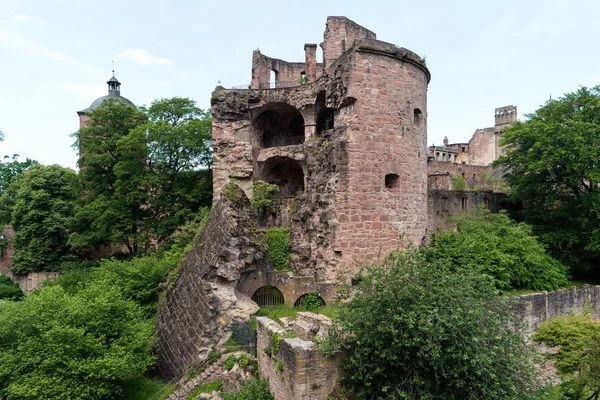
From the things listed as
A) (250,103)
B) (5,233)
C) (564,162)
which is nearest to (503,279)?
(564,162)

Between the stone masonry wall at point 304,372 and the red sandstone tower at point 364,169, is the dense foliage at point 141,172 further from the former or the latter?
the stone masonry wall at point 304,372

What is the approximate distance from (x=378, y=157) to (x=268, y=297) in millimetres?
6765

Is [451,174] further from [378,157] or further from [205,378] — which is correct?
[205,378]

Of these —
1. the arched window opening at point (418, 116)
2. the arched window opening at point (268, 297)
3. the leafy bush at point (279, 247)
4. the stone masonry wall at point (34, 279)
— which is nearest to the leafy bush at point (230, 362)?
the arched window opening at point (268, 297)

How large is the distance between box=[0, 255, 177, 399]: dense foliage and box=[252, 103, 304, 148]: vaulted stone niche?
11.5m

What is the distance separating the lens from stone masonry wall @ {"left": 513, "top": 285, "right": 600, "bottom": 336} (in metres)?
14.7

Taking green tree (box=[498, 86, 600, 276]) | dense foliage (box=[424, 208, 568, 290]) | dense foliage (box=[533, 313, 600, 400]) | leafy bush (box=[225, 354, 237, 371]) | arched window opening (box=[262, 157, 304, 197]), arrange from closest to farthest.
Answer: dense foliage (box=[533, 313, 600, 400])
leafy bush (box=[225, 354, 237, 371])
dense foliage (box=[424, 208, 568, 290])
green tree (box=[498, 86, 600, 276])
arched window opening (box=[262, 157, 304, 197])

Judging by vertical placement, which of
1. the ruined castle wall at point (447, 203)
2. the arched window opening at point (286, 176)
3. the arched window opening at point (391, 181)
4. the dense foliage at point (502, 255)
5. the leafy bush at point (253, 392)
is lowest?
the leafy bush at point (253, 392)

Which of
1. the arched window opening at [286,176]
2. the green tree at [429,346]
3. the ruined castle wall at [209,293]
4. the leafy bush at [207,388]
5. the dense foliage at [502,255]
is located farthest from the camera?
the arched window opening at [286,176]

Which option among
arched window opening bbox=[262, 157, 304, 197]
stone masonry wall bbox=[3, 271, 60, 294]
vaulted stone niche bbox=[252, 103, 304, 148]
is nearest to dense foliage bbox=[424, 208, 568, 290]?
arched window opening bbox=[262, 157, 304, 197]

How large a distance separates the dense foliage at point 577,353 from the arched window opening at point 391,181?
260 inches

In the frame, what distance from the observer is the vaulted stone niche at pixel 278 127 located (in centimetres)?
2188

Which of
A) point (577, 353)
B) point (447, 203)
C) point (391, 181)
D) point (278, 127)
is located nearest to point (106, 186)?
point (278, 127)

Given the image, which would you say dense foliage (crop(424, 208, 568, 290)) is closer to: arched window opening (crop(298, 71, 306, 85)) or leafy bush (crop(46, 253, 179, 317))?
leafy bush (crop(46, 253, 179, 317))
